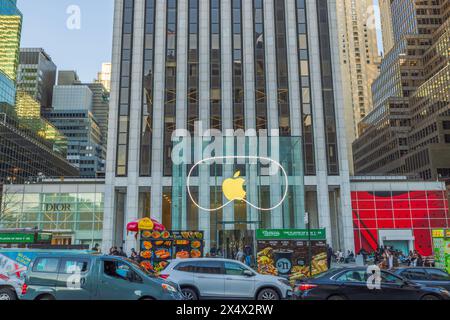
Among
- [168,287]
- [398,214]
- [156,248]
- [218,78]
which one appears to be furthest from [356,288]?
[218,78]

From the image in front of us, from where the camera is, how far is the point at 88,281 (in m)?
10.8

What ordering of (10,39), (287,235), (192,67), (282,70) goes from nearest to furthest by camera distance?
(287,235) → (282,70) → (192,67) → (10,39)

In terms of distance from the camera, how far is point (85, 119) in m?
161

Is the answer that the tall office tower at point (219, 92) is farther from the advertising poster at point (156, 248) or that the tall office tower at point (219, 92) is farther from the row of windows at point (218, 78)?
the advertising poster at point (156, 248)

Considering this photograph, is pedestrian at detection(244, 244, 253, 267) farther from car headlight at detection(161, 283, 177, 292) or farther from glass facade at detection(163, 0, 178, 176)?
glass facade at detection(163, 0, 178, 176)

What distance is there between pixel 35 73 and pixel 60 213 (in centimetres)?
13098

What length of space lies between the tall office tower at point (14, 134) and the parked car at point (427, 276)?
208ft

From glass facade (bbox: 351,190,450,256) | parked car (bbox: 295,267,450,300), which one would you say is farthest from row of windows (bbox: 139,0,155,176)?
parked car (bbox: 295,267,450,300)

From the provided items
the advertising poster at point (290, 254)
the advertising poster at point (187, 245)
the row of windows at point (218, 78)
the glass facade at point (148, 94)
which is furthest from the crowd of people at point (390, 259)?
the glass facade at point (148, 94)

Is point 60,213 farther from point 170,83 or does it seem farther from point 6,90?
point 6,90

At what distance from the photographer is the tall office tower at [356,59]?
186 metres

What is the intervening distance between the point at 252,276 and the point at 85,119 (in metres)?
159
